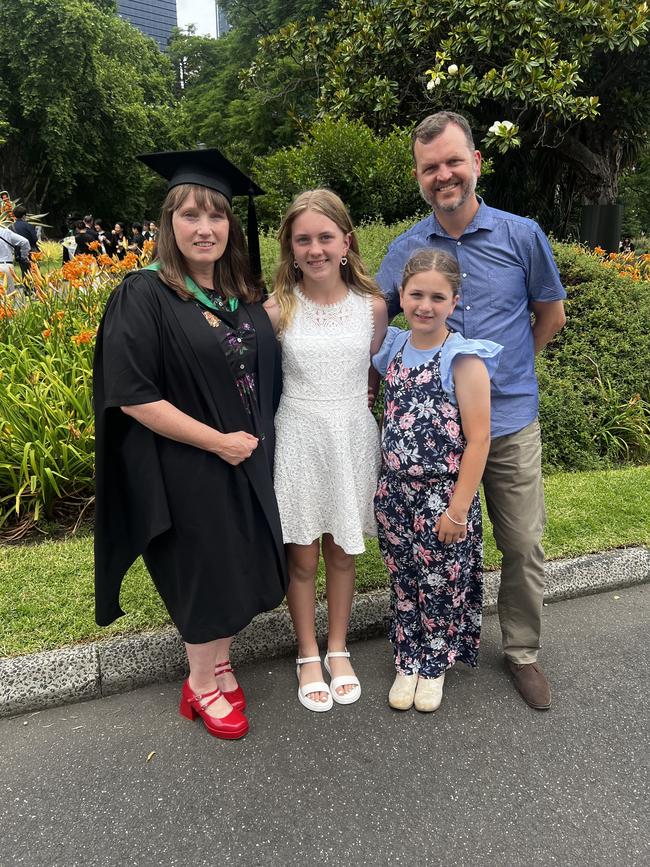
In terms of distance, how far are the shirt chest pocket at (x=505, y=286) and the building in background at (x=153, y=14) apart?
129m

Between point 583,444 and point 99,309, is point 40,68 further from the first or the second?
point 583,444

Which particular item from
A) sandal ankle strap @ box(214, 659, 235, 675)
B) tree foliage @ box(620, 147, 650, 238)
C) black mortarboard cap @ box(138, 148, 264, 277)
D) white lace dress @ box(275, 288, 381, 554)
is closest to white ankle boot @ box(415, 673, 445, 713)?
white lace dress @ box(275, 288, 381, 554)

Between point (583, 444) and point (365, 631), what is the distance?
294 cm

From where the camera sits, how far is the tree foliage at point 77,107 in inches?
1035

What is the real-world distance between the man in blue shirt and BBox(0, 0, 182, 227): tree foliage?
2630 centimetres

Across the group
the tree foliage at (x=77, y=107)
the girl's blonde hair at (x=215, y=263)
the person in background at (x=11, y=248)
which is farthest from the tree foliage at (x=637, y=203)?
the girl's blonde hair at (x=215, y=263)

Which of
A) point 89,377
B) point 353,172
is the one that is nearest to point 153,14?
point 353,172

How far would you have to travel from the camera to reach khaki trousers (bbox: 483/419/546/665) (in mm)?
2514

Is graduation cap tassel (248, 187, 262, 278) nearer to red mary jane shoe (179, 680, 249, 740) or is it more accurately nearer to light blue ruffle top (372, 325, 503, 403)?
light blue ruffle top (372, 325, 503, 403)

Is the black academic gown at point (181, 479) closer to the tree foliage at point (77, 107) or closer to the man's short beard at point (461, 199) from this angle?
the man's short beard at point (461, 199)

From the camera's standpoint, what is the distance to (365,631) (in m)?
3.01

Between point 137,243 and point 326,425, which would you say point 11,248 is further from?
point 326,425

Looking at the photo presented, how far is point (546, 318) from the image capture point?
2586 mm

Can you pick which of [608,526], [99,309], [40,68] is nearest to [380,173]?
[99,309]
